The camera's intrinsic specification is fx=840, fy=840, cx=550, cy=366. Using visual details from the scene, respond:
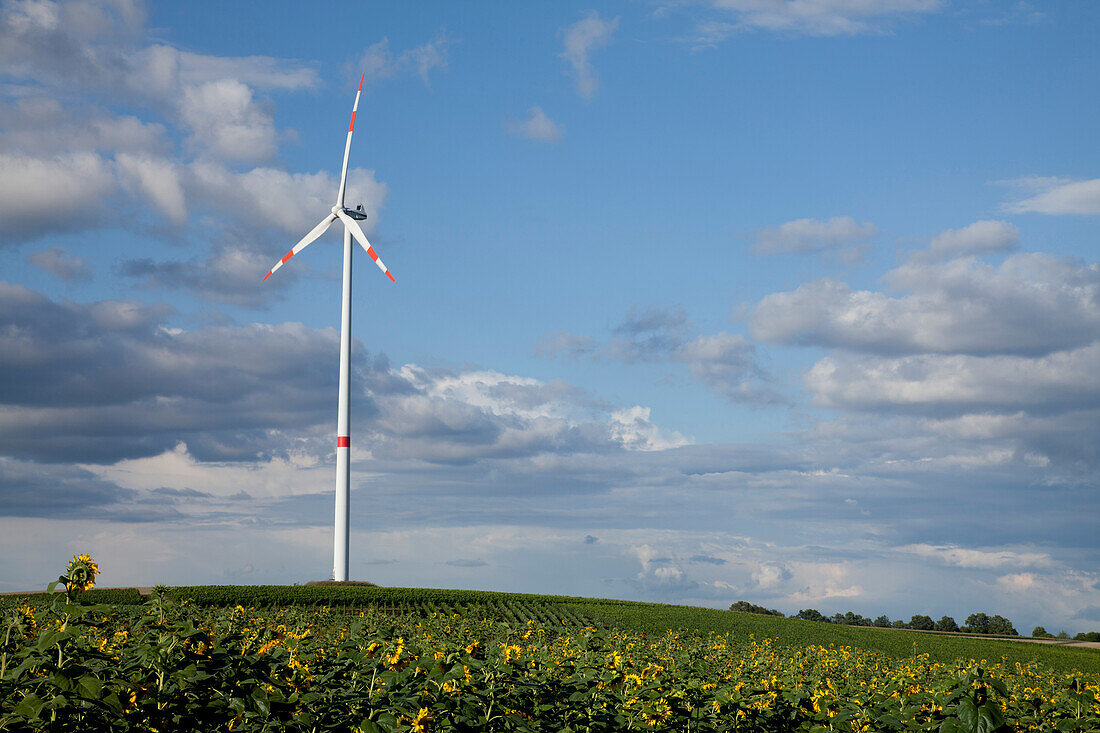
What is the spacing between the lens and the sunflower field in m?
4.77

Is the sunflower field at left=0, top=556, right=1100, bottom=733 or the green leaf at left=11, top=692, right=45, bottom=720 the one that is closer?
the green leaf at left=11, top=692, right=45, bottom=720

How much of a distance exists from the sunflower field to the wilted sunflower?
1.2 inches

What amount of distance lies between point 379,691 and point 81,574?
6.79 feet

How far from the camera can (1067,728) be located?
24.6 ft

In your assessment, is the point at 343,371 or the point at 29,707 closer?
the point at 29,707

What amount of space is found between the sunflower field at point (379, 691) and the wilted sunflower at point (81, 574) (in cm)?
3

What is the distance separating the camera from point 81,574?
5.09 m

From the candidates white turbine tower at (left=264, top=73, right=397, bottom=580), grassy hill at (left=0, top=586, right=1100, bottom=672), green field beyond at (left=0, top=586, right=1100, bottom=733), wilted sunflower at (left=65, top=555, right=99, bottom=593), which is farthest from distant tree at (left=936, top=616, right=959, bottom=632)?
wilted sunflower at (left=65, top=555, right=99, bottom=593)

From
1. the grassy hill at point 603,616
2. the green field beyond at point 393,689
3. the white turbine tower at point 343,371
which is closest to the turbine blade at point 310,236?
the white turbine tower at point 343,371

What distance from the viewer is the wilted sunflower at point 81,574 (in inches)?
198

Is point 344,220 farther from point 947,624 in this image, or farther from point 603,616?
point 947,624

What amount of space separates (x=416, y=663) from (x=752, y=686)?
400cm

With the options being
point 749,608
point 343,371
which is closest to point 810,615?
point 749,608

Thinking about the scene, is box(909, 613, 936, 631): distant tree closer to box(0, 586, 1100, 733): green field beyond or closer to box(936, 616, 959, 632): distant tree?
box(936, 616, 959, 632): distant tree
